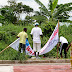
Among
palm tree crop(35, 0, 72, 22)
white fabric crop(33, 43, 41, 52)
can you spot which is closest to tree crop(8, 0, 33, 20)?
palm tree crop(35, 0, 72, 22)

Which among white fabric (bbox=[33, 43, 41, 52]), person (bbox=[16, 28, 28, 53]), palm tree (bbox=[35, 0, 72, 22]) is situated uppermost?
palm tree (bbox=[35, 0, 72, 22])

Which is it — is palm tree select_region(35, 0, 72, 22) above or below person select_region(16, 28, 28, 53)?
above

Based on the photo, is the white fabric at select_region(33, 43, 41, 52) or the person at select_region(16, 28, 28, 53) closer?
the person at select_region(16, 28, 28, 53)

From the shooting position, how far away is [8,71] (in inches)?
282

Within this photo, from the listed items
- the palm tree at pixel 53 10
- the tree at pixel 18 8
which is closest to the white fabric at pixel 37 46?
the palm tree at pixel 53 10

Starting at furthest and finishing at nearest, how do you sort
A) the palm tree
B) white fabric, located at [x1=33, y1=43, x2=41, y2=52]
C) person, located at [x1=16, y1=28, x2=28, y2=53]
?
the palm tree → white fabric, located at [x1=33, y1=43, x2=41, y2=52] → person, located at [x1=16, y1=28, x2=28, y2=53]

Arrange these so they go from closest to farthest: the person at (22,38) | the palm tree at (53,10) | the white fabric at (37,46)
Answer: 1. the person at (22,38)
2. the white fabric at (37,46)
3. the palm tree at (53,10)

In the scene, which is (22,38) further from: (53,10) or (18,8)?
(18,8)

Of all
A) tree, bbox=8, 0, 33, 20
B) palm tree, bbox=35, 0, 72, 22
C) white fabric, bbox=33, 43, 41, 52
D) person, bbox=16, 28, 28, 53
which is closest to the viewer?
person, bbox=16, 28, 28, 53

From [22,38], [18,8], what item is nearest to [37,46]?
[22,38]

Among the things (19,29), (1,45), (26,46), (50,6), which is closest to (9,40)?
(1,45)

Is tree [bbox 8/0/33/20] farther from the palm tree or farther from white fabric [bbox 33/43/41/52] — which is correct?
white fabric [bbox 33/43/41/52]

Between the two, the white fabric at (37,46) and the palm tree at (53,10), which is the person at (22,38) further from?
the palm tree at (53,10)

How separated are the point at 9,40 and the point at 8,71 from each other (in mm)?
8062
